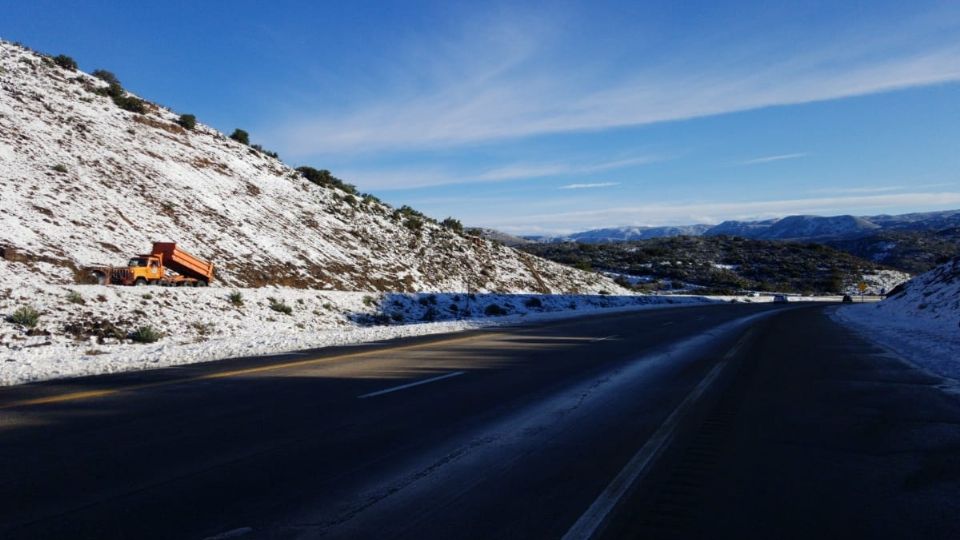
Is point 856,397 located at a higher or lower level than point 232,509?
lower

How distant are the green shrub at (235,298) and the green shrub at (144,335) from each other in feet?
14.9

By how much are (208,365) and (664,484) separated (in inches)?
377

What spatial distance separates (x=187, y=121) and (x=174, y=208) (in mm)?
13344

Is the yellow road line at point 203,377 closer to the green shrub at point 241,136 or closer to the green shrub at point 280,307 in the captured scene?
the green shrub at point 280,307

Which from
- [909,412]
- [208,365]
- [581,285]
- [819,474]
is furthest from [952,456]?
[581,285]

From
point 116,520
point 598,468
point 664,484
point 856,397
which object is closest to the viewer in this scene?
point 116,520

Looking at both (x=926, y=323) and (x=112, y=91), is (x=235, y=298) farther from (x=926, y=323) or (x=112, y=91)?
(x=926, y=323)

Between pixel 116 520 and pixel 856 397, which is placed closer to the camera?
pixel 116 520

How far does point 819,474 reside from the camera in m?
5.83

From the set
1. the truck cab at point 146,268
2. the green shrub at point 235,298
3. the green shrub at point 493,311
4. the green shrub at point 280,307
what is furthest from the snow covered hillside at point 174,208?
the green shrub at point 493,311

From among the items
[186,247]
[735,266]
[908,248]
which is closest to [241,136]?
[186,247]

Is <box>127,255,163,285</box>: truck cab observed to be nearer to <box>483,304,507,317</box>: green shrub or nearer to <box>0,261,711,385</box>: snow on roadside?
<box>0,261,711,385</box>: snow on roadside

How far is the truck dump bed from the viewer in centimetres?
2297

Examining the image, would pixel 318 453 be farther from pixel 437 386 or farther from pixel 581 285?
pixel 581 285
